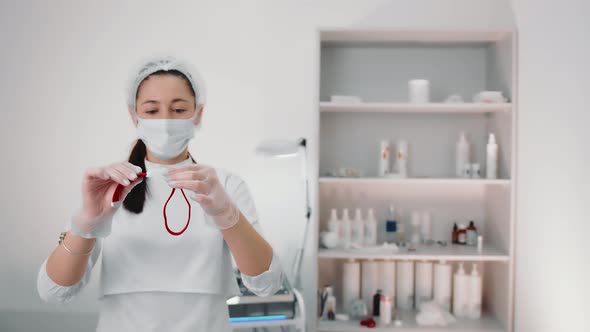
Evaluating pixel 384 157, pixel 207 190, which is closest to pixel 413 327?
pixel 384 157

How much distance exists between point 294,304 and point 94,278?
3.93 feet

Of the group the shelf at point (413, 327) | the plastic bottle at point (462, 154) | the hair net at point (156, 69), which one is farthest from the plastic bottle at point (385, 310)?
the hair net at point (156, 69)

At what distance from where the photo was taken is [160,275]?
1.27 meters

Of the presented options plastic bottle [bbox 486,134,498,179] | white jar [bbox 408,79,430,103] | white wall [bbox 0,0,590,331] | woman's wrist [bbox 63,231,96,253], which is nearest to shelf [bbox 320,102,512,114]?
white jar [bbox 408,79,430,103]

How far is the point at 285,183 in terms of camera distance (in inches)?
110

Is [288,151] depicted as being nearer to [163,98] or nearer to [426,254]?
[426,254]

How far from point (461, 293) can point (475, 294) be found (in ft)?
0.22

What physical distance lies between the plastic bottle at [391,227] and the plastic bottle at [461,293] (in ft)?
1.19

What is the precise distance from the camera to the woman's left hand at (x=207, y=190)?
3.57 feet

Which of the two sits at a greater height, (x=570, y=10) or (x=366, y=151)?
(x=570, y=10)

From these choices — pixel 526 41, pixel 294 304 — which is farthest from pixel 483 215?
pixel 294 304

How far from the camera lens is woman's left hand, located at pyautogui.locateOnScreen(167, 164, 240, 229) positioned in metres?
1.09

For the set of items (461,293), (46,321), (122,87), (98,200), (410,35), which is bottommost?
(46,321)

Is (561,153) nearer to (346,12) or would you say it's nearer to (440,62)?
(440,62)
